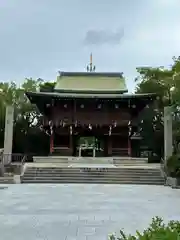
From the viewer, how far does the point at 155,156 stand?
2514 centimetres

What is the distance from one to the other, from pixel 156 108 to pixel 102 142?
5674 mm

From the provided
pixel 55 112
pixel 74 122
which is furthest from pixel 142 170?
pixel 55 112

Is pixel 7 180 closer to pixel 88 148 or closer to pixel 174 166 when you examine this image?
pixel 174 166

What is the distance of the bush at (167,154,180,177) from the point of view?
1398cm

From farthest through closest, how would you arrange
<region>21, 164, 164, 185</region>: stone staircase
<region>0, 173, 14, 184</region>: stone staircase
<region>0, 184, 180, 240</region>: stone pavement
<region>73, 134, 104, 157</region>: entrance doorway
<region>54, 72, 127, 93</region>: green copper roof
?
<region>54, 72, 127, 93</region>: green copper roof < <region>73, 134, 104, 157</region>: entrance doorway < <region>21, 164, 164, 185</region>: stone staircase < <region>0, 173, 14, 184</region>: stone staircase < <region>0, 184, 180, 240</region>: stone pavement

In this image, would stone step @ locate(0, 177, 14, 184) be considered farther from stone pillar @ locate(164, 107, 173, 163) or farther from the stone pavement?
stone pillar @ locate(164, 107, 173, 163)

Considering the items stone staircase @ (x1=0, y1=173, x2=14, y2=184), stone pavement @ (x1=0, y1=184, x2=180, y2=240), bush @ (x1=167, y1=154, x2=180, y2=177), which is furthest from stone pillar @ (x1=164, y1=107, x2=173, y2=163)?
stone staircase @ (x1=0, y1=173, x2=14, y2=184)

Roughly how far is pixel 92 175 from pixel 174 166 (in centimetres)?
393

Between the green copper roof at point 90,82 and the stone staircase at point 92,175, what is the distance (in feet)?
33.8

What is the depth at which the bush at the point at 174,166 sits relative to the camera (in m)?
14.0

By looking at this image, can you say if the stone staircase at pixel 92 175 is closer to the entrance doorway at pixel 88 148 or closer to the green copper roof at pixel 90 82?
the entrance doorway at pixel 88 148

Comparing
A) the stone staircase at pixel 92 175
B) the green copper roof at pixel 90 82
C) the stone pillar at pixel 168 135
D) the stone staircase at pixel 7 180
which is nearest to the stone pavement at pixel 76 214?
the stone staircase at pixel 7 180

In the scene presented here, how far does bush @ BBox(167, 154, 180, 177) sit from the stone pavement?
442cm

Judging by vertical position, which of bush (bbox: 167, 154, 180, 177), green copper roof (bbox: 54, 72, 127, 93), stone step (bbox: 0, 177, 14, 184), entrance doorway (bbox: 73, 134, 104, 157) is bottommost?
stone step (bbox: 0, 177, 14, 184)
